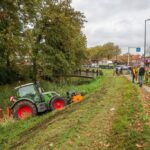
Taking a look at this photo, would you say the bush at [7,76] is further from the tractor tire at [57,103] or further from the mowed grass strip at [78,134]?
the mowed grass strip at [78,134]

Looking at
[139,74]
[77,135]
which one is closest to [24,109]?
[77,135]

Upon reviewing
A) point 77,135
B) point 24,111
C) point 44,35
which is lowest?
point 24,111

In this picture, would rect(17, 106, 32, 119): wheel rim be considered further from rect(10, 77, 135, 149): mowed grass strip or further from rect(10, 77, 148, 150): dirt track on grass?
rect(10, 77, 148, 150): dirt track on grass

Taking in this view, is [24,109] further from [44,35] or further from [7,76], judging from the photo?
[44,35]

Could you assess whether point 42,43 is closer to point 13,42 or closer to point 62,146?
point 13,42

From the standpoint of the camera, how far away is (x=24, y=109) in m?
17.3

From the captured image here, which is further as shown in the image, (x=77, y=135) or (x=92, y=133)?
(x=92, y=133)

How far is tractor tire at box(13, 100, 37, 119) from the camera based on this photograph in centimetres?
1712

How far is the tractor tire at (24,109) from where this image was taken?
56.2ft

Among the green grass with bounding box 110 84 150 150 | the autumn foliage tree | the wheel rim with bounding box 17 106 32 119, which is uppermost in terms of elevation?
the autumn foliage tree

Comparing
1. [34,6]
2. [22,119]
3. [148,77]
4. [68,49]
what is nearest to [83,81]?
[68,49]

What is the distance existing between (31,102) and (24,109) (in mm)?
536

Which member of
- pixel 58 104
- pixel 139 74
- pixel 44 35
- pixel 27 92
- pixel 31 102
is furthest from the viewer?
pixel 44 35

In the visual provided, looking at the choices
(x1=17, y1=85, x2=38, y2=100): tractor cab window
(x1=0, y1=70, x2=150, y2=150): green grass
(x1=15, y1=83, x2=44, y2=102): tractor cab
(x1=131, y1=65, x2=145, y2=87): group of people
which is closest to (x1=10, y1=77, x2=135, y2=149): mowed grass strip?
(x1=0, y1=70, x2=150, y2=150): green grass
